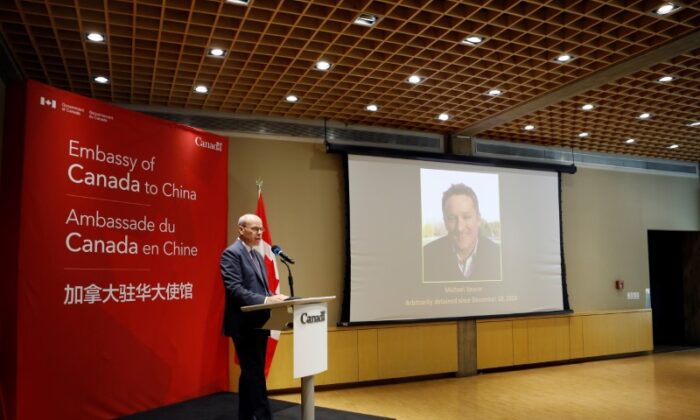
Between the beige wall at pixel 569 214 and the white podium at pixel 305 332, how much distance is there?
3482mm

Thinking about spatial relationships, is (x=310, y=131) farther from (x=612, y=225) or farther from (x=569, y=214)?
(x=612, y=225)

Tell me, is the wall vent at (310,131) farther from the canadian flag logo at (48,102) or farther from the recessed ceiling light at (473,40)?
the recessed ceiling light at (473,40)

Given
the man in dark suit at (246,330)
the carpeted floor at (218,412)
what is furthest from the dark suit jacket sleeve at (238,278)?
the carpeted floor at (218,412)

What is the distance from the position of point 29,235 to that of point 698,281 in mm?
10665

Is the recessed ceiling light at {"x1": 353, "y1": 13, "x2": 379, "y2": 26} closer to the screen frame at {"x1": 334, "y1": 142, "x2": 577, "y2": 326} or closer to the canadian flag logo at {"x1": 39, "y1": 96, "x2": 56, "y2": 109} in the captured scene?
the canadian flag logo at {"x1": 39, "y1": 96, "x2": 56, "y2": 109}

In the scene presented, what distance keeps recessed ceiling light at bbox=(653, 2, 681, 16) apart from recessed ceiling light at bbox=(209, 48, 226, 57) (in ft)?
11.2

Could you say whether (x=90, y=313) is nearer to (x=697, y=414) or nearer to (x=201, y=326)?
(x=201, y=326)

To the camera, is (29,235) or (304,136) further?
(304,136)

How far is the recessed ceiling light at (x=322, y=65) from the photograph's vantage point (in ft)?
16.8

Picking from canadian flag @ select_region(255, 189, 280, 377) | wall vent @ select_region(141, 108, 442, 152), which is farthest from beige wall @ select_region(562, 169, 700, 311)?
canadian flag @ select_region(255, 189, 280, 377)

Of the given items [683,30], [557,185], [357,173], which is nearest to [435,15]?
[683,30]

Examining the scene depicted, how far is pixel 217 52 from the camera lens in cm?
481

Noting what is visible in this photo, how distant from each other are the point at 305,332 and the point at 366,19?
2.44m

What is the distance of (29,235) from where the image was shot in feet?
13.4
